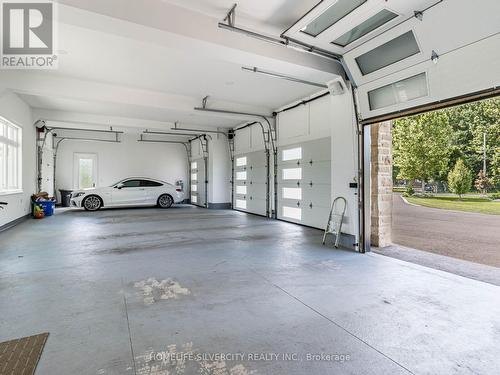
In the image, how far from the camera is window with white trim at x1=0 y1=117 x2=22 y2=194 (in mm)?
6672

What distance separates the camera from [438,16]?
327cm

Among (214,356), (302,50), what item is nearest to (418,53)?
(302,50)

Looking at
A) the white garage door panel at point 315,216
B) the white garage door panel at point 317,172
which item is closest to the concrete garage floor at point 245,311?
the white garage door panel at point 315,216

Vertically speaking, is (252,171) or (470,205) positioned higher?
(252,171)

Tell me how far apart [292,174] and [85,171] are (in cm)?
975

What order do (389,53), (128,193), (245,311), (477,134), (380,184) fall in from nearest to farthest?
(245,311) → (389,53) → (380,184) → (128,193) → (477,134)

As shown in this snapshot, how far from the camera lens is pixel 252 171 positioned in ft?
33.6

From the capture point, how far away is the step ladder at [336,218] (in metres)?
5.39

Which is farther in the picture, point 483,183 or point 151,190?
point 483,183

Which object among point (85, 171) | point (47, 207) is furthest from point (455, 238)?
point (85, 171)

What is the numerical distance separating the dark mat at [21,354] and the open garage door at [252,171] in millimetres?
7379

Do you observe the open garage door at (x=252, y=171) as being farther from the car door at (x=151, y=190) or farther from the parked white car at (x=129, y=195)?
the car door at (x=151, y=190)

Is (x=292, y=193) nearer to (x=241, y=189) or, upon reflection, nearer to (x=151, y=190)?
(x=241, y=189)

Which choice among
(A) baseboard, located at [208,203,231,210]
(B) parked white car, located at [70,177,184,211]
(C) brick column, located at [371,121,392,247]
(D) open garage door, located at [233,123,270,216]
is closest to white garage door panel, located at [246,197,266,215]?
(D) open garage door, located at [233,123,270,216]
